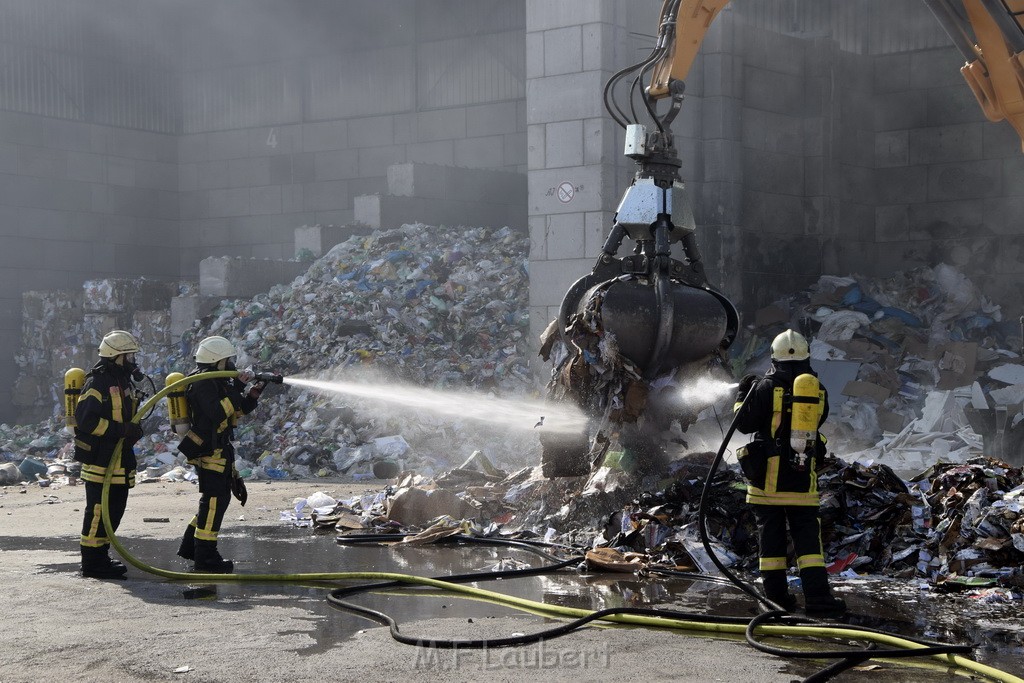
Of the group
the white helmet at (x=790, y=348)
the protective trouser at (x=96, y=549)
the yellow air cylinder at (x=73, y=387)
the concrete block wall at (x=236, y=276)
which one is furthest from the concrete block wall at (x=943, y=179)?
the protective trouser at (x=96, y=549)

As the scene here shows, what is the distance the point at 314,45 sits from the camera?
847 inches

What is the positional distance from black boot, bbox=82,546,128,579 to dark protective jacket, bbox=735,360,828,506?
3.95m

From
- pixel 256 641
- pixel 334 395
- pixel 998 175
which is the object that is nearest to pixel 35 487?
pixel 334 395

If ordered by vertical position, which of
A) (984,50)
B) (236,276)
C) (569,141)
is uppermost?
(569,141)

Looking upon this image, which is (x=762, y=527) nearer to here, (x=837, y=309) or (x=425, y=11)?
(x=837, y=309)

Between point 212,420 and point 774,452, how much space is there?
3515 millimetres

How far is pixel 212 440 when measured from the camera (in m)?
7.53

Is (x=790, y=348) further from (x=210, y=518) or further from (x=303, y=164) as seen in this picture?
(x=303, y=164)

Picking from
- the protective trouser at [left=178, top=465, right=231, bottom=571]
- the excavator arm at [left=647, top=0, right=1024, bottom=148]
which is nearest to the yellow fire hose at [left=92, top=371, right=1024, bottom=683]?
the protective trouser at [left=178, top=465, right=231, bottom=571]

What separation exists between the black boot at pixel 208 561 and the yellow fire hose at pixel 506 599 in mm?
117

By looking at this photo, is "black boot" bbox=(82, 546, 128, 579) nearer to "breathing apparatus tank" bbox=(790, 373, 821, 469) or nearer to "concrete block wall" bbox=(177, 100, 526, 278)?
"breathing apparatus tank" bbox=(790, 373, 821, 469)

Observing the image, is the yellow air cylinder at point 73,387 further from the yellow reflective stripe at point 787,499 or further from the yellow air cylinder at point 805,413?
the yellow air cylinder at point 805,413

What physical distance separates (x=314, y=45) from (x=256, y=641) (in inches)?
687

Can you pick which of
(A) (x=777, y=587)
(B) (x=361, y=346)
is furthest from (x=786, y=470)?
(B) (x=361, y=346)
